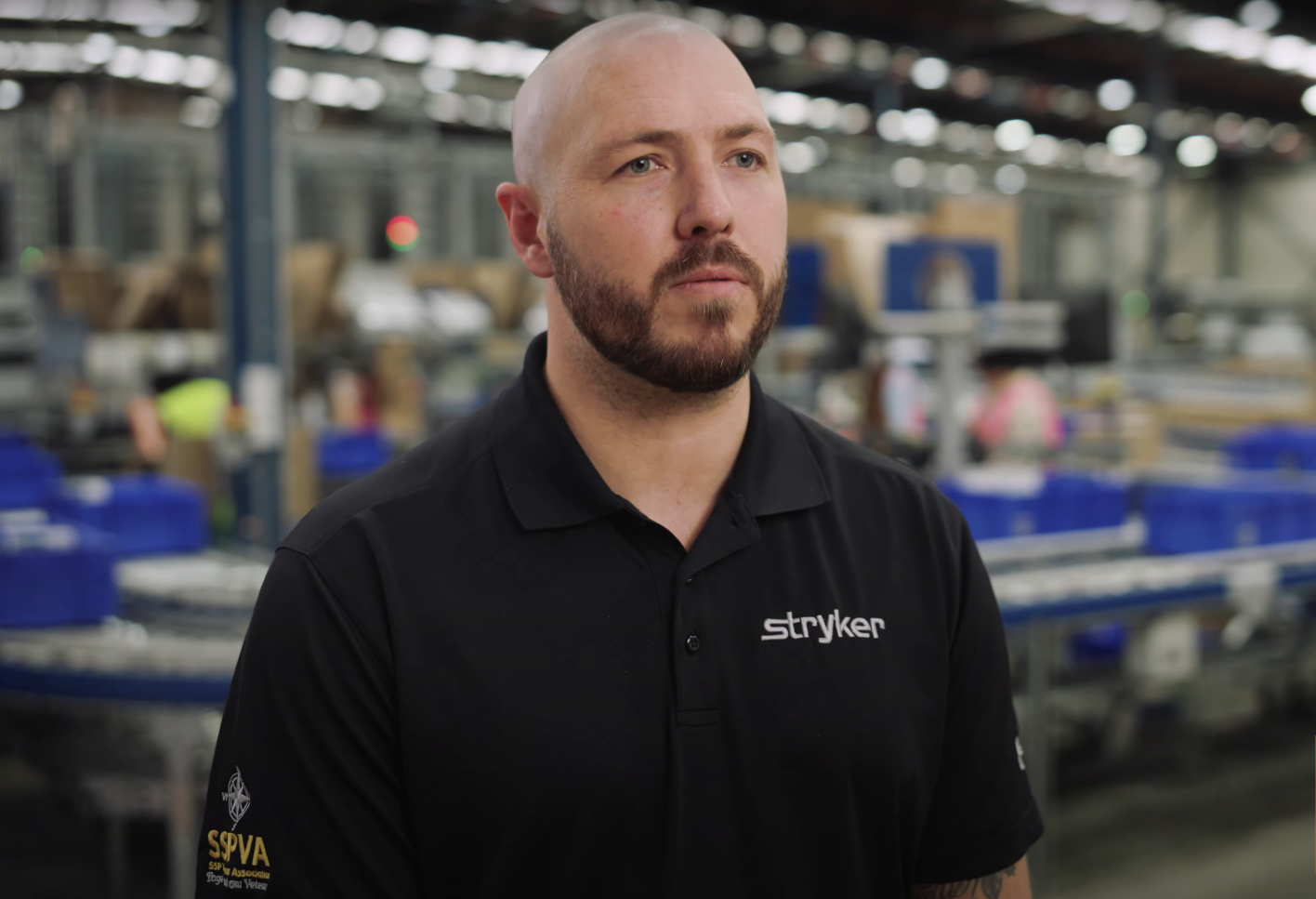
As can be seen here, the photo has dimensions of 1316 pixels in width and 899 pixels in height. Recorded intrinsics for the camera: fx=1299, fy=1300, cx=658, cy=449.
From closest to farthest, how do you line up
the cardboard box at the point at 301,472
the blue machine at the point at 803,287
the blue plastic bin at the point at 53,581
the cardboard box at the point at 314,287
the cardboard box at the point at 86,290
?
the blue plastic bin at the point at 53,581
the blue machine at the point at 803,287
the cardboard box at the point at 301,472
the cardboard box at the point at 86,290
the cardboard box at the point at 314,287

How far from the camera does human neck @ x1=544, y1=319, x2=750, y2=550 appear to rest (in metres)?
1.31

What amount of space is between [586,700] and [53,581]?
273cm

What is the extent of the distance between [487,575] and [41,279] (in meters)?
7.13

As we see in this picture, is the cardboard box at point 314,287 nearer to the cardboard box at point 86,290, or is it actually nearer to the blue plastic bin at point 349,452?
the cardboard box at point 86,290

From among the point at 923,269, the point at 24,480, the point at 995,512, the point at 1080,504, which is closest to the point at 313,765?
the point at 995,512

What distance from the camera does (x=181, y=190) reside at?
12680 millimetres

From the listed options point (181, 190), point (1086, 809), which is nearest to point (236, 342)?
→ point (1086, 809)

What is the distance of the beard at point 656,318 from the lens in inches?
48.3

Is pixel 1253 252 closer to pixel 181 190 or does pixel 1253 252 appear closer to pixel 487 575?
pixel 181 190

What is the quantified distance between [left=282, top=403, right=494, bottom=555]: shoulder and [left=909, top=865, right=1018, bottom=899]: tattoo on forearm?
65 cm

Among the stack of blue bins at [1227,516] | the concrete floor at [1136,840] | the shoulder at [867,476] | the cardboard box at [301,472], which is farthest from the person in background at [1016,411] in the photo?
the shoulder at [867,476]

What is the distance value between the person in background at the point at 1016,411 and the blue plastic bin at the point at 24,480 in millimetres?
3680

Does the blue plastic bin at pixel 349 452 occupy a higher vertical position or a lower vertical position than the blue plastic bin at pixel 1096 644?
higher

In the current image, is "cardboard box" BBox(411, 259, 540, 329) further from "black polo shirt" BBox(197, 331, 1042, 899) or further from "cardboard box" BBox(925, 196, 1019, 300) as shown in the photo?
"black polo shirt" BBox(197, 331, 1042, 899)
